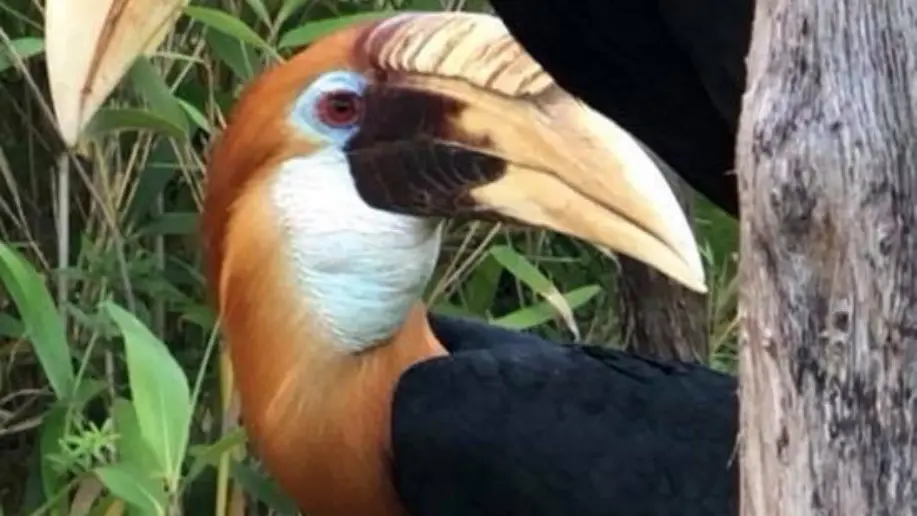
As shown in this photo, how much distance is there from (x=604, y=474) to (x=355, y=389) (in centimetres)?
20

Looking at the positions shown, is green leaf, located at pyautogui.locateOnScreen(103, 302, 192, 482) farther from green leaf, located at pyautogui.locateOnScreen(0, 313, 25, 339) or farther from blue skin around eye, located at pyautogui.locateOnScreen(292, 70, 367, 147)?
green leaf, located at pyautogui.locateOnScreen(0, 313, 25, 339)

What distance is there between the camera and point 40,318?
1.75m

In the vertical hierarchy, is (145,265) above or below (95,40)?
below

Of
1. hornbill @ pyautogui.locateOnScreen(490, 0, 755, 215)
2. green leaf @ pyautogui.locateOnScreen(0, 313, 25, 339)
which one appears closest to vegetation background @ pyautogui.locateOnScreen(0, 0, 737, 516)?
green leaf @ pyautogui.locateOnScreen(0, 313, 25, 339)

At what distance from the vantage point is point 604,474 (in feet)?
5.08

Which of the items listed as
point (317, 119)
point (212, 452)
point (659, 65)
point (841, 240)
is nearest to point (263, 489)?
point (212, 452)

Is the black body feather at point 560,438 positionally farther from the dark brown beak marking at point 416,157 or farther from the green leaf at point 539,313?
the green leaf at point 539,313

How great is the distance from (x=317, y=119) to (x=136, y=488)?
0.95 ft

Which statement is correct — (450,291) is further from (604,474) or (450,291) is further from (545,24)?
(545,24)

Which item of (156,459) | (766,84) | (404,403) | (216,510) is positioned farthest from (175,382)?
(766,84)

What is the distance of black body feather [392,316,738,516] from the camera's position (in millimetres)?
1538

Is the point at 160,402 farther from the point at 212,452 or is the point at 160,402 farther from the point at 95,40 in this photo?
the point at 95,40

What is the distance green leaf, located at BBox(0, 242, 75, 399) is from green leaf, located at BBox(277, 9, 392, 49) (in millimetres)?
268

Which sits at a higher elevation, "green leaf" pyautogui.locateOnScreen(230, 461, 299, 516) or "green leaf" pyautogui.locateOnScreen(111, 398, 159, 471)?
"green leaf" pyautogui.locateOnScreen(111, 398, 159, 471)
